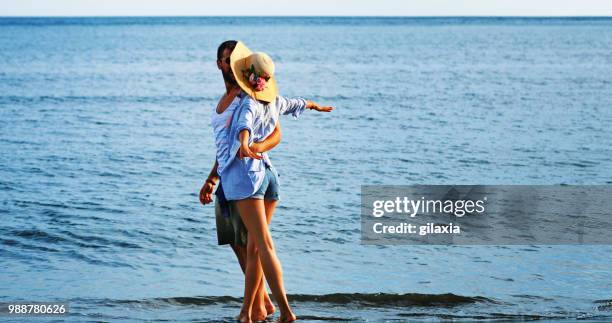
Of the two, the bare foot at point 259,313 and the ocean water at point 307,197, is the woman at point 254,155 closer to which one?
the bare foot at point 259,313

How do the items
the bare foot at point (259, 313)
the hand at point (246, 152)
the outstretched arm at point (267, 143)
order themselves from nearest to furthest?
the hand at point (246, 152) < the outstretched arm at point (267, 143) < the bare foot at point (259, 313)

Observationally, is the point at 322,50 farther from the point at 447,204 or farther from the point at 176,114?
the point at 447,204

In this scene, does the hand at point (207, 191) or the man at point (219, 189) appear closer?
the man at point (219, 189)

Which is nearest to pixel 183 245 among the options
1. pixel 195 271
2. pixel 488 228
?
pixel 195 271

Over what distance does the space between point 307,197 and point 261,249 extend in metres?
7.21

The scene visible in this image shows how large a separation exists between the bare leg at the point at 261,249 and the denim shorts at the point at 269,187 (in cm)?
6

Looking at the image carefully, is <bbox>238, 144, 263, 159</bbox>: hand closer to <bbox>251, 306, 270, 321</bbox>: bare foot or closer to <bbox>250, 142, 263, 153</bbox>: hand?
<bbox>250, 142, 263, 153</bbox>: hand

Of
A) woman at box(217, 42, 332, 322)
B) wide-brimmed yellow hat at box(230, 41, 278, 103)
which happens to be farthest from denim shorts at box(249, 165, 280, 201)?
wide-brimmed yellow hat at box(230, 41, 278, 103)

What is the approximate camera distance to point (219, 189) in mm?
6805

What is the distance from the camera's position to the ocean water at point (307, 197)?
341 inches

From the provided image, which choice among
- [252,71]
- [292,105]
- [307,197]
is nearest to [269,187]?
[292,105]

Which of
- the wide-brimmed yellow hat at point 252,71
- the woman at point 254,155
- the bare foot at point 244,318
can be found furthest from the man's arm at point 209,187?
the bare foot at point 244,318

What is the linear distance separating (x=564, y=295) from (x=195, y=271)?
350 cm

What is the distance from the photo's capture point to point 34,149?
1992 cm
